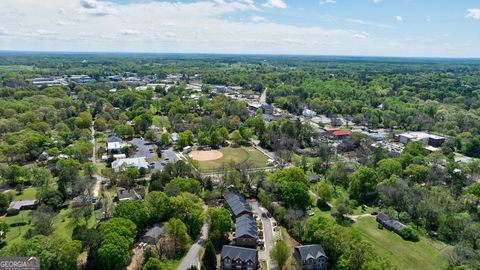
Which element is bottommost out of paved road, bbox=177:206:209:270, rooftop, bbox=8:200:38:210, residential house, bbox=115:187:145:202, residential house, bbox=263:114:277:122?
paved road, bbox=177:206:209:270

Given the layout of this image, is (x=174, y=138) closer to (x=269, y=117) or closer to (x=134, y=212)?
(x=269, y=117)

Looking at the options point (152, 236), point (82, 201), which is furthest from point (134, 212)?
point (82, 201)

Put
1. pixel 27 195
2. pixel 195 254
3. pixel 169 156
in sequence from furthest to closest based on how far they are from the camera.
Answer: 1. pixel 169 156
2. pixel 27 195
3. pixel 195 254

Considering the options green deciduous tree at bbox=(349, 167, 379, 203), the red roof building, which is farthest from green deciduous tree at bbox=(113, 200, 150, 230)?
the red roof building

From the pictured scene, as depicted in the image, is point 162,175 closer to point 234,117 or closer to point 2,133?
point 234,117

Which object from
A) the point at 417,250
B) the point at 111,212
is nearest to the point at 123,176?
the point at 111,212

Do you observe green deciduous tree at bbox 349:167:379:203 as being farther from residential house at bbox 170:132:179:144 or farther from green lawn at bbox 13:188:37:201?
green lawn at bbox 13:188:37:201
